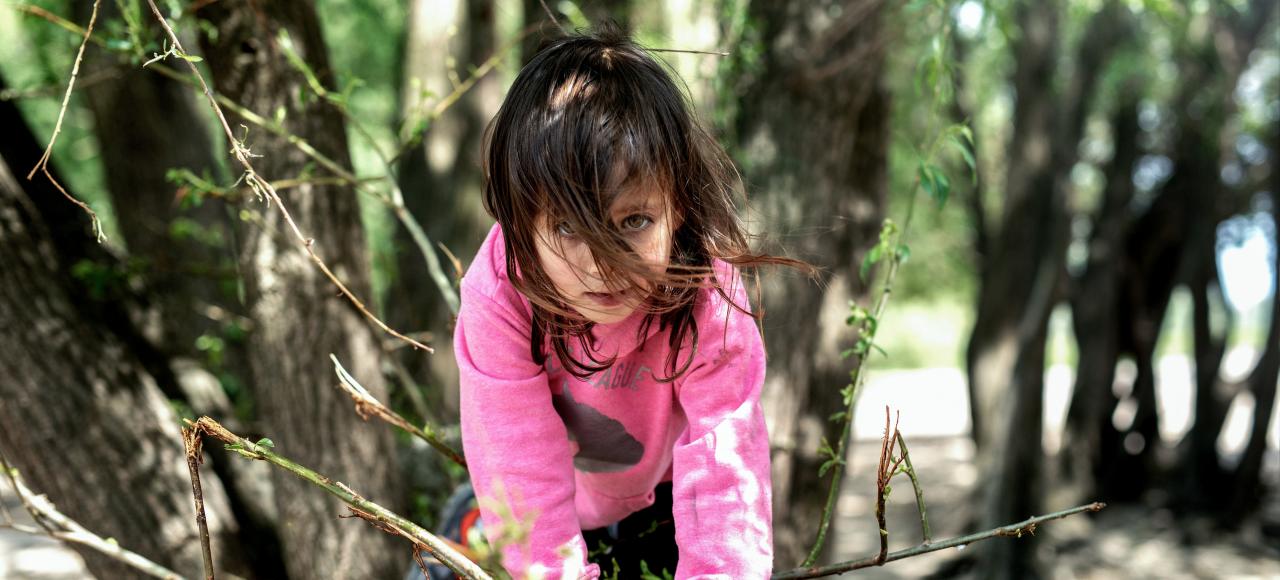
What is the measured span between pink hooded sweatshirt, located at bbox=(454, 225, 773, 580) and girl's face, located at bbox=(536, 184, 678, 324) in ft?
0.58

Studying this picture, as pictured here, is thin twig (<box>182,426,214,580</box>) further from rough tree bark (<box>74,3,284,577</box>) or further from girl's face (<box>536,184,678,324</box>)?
rough tree bark (<box>74,3,284,577</box>)

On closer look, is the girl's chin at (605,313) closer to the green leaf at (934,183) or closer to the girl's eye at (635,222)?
Result: the girl's eye at (635,222)

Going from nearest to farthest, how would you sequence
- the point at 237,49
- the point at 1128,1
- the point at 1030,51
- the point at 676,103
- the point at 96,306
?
the point at 676,103 < the point at 237,49 < the point at 96,306 < the point at 1128,1 < the point at 1030,51

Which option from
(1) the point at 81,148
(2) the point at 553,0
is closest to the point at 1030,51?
(2) the point at 553,0

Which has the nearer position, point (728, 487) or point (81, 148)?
point (728, 487)

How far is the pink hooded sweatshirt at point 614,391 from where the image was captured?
1575mm

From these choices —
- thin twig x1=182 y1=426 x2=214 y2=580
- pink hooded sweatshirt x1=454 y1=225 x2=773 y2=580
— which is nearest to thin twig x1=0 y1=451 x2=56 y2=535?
thin twig x1=182 y1=426 x2=214 y2=580

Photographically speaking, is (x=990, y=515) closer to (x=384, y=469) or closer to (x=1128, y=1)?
(x=1128, y=1)

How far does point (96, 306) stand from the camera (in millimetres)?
2539

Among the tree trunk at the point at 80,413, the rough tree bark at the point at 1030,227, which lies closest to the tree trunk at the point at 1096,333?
the rough tree bark at the point at 1030,227

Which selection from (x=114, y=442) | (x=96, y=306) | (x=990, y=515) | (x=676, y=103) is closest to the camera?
(x=676, y=103)

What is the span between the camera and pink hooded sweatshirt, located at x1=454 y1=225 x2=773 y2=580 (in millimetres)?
1575

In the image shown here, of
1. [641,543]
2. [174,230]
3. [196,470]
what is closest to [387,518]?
[196,470]

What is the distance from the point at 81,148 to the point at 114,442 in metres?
8.48
